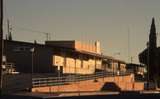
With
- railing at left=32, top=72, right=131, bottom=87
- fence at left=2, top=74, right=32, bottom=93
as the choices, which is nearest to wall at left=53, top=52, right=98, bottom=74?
railing at left=32, top=72, right=131, bottom=87

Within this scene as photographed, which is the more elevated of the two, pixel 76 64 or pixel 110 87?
pixel 76 64

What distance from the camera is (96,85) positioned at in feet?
245

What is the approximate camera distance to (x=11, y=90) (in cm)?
5662

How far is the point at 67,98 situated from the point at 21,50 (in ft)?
111

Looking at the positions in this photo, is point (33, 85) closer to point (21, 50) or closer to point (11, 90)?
point (11, 90)

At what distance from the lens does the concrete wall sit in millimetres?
62312

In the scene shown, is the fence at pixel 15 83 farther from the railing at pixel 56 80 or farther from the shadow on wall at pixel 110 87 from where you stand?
the shadow on wall at pixel 110 87

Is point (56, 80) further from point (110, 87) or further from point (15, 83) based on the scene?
point (110, 87)

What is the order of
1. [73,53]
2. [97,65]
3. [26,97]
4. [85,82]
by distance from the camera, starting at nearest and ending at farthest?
[26,97], [85,82], [73,53], [97,65]

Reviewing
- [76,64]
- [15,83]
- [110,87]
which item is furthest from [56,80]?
[76,64]

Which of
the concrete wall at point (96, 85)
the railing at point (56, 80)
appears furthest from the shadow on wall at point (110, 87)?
the railing at point (56, 80)

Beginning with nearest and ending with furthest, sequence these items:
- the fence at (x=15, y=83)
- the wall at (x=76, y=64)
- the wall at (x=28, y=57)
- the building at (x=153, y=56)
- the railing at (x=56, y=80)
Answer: the fence at (x=15, y=83)
the railing at (x=56, y=80)
the wall at (x=28, y=57)
the wall at (x=76, y=64)
the building at (x=153, y=56)

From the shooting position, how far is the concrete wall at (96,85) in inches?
2453

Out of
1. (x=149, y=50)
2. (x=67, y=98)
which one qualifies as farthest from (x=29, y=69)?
(x=149, y=50)
